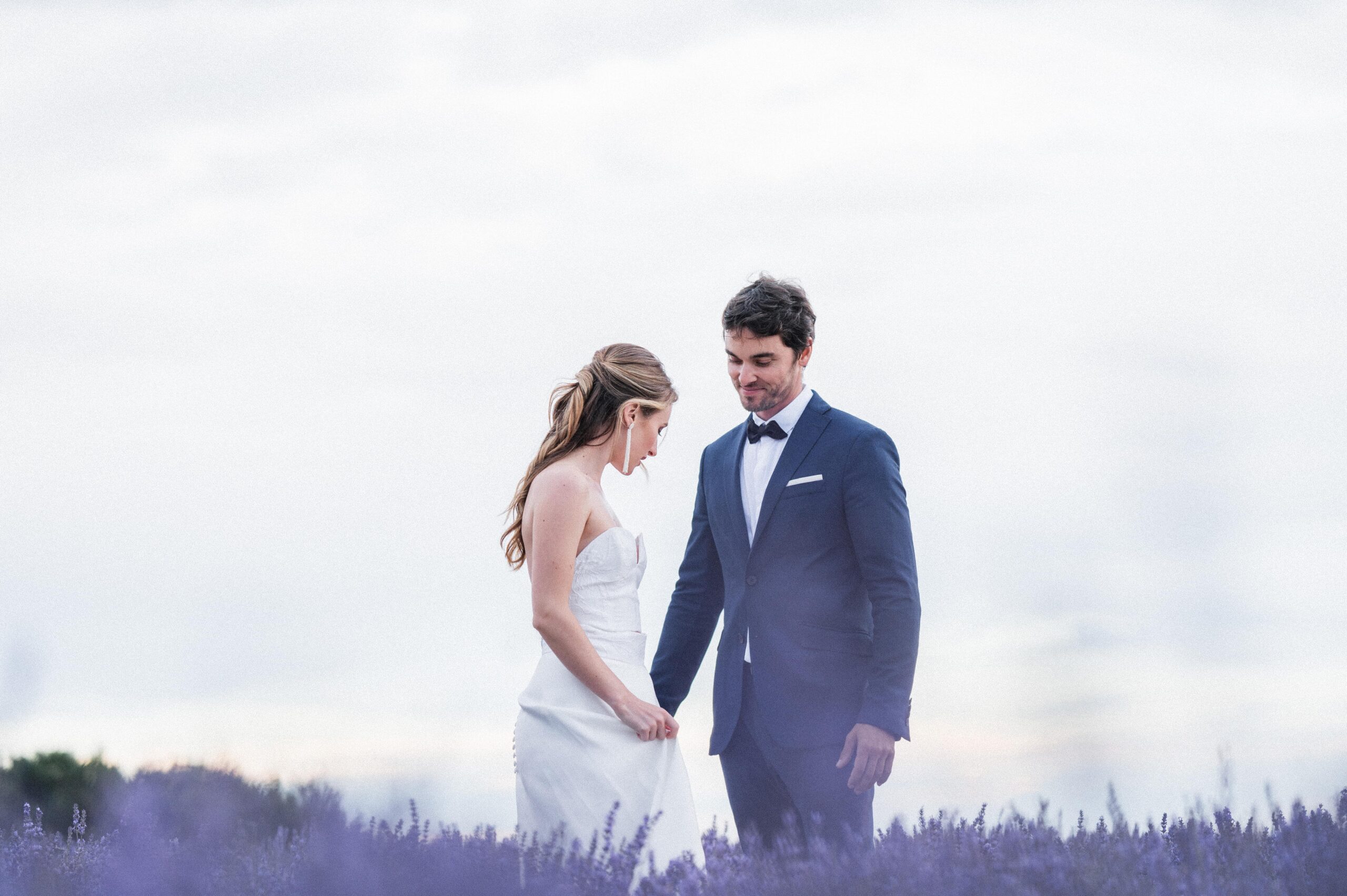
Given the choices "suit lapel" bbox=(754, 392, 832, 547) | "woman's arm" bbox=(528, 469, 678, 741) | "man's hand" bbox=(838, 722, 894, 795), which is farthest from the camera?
"suit lapel" bbox=(754, 392, 832, 547)

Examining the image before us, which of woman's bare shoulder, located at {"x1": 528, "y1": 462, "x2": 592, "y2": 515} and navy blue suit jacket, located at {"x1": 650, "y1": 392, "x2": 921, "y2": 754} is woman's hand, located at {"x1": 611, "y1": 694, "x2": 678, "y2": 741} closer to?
navy blue suit jacket, located at {"x1": 650, "y1": 392, "x2": 921, "y2": 754}

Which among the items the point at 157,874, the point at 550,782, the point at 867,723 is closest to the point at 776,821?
the point at 867,723

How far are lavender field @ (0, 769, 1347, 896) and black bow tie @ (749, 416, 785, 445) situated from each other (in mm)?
1373

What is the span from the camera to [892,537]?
12.7 ft

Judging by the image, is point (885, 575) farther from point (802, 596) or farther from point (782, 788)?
point (782, 788)

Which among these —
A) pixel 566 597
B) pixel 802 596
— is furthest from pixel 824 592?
pixel 566 597

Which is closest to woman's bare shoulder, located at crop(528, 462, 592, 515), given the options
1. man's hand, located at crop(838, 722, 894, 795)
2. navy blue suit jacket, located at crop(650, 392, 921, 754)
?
navy blue suit jacket, located at crop(650, 392, 921, 754)

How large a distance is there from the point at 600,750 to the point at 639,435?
1002mm

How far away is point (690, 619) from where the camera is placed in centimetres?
443

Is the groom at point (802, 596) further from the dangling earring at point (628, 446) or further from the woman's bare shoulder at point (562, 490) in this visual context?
the woman's bare shoulder at point (562, 490)

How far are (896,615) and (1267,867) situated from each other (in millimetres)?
1203

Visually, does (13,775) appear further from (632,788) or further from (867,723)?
(867,723)

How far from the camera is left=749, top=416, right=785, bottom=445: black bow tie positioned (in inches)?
168

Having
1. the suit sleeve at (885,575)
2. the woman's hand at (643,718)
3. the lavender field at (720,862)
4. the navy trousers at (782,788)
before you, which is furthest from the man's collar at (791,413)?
the lavender field at (720,862)
